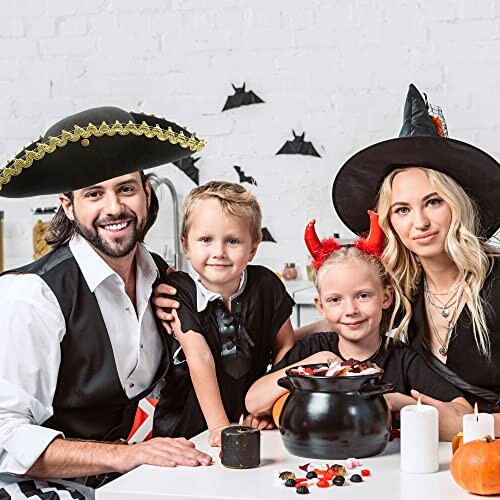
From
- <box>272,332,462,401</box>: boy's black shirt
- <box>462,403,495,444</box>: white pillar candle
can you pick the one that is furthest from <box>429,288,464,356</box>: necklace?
<box>462,403,495,444</box>: white pillar candle

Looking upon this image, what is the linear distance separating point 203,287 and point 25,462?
1.93 ft

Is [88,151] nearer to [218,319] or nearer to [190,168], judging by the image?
[218,319]

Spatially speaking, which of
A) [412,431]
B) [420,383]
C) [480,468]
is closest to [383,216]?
[420,383]

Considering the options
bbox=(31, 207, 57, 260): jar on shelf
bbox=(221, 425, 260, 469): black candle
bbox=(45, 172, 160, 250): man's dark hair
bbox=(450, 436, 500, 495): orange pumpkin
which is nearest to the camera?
bbox=(450, 436, 500, 495): orange pumpkin

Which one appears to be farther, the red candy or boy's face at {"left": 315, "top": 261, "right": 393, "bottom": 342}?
boy's face at {"left": 315, "top": 261, "right": 393, "bottom": 342}

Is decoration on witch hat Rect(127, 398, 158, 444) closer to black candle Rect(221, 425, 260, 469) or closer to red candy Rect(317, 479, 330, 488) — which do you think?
black candle Rect(221, 425, 260, 469)

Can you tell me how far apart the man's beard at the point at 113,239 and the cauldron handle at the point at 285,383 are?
0.58 m

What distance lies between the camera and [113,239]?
2.28 m

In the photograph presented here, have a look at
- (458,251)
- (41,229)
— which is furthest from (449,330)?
(41,229)

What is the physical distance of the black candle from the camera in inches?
69.1

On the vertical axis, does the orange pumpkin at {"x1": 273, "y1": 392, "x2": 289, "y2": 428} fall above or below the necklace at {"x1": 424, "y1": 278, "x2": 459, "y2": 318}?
below

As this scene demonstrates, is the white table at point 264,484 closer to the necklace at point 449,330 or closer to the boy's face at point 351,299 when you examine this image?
the boy's face at point 351,299

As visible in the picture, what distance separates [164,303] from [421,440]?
84 centimetres

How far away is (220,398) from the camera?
86.1 inches
